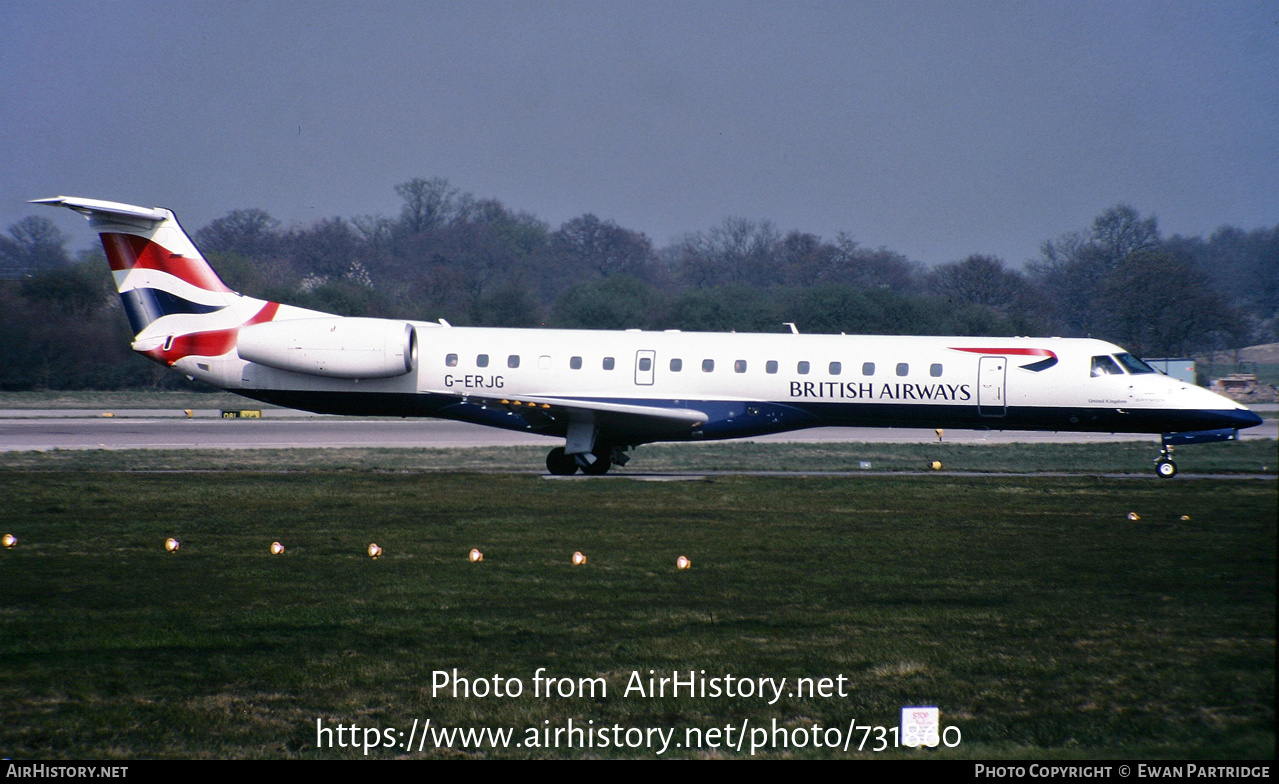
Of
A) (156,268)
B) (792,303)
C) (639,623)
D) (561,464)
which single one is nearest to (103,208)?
(156,268)

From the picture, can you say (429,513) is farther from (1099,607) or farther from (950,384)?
(950,384)

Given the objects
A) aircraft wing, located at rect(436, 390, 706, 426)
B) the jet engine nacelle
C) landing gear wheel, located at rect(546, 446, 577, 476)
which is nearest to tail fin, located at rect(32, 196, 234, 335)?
the jet engine nacelle

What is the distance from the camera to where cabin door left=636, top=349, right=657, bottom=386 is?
2341cm

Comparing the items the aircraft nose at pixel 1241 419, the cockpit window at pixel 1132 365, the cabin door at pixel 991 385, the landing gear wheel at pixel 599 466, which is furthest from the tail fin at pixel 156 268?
the aircraft nose at pixel 1241 419

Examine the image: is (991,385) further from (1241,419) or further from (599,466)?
(599,466)

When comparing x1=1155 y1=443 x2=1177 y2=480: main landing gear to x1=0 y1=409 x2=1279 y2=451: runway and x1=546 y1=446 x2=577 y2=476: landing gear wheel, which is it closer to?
x1=0 y1=409 x2=1279 y2=451: runway

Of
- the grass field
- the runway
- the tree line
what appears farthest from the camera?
the tree line

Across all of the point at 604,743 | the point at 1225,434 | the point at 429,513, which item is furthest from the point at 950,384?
the point at 604,743

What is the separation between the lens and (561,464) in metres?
23.5

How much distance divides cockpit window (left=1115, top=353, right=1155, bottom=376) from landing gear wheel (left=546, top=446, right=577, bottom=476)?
11.1 meters

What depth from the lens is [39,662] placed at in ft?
27.6

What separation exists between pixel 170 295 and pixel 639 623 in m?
17.9

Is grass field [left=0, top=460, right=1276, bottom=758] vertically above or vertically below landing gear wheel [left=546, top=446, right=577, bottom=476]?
below

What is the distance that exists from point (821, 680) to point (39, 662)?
18.4 ft
